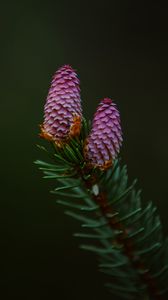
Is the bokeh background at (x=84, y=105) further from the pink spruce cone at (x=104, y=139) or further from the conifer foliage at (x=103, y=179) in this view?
the pink spruce cone at (x=104, y=139)

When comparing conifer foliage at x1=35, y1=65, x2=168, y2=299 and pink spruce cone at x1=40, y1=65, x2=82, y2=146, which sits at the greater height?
pink spruce cone at x1=40, y1=65, x2=82, y2=146

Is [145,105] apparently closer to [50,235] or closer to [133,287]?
[50,235]

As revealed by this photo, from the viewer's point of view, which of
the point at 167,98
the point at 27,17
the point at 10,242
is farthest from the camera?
the point at 27,17

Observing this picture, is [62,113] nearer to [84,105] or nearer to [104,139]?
[104,139]

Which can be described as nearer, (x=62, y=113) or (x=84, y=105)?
(x=62, y=113)

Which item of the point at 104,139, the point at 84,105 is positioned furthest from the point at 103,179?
the point at 84,105

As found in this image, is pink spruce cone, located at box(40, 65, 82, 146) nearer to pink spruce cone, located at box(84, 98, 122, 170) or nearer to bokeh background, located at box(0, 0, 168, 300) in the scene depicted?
pink spruce cone, located at box(84, 98, 122, 170)

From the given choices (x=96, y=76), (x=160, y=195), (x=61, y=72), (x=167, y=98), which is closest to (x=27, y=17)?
(x=96, y=76)

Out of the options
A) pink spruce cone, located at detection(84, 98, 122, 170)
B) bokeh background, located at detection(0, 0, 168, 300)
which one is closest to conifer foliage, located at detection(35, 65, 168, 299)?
pink spruce cone, located at detection(84, 98, 122, 170)
